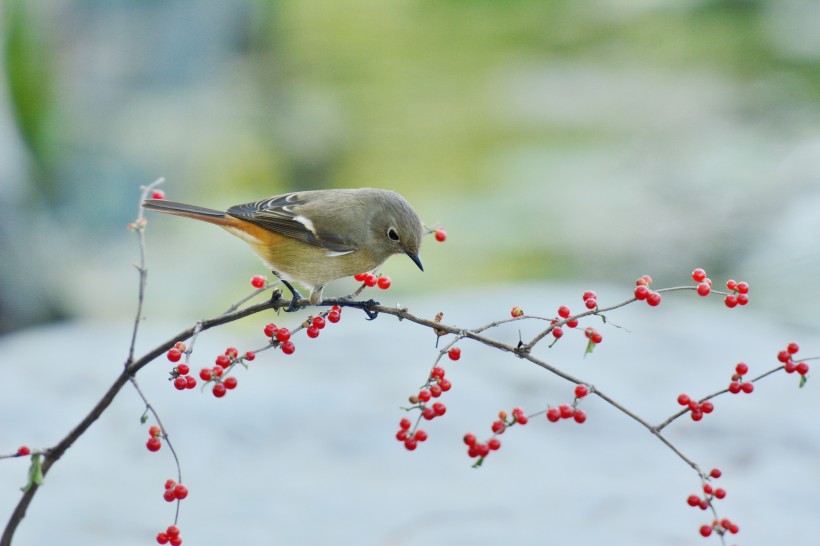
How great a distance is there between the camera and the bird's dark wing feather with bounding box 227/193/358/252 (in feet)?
8.68

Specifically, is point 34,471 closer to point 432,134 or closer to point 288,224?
point 288,224

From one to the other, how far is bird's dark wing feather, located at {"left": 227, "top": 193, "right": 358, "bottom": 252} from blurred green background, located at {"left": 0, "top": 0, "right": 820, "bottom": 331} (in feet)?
6.29

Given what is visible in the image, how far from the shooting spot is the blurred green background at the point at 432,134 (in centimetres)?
489

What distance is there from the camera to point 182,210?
239 centimetres

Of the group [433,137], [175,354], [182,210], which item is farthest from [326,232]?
[433,137]

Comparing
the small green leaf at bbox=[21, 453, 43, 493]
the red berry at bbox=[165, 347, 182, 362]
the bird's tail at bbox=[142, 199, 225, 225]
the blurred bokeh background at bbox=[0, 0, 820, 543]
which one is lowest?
the small green leaf at bbox=[21, 453, 43, 493]

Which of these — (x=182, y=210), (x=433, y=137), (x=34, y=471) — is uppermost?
(x=433, y=137)

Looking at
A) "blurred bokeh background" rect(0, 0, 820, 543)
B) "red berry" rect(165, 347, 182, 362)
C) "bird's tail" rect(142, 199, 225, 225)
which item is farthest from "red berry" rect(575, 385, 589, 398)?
"blurred bokeh background" rect(0, 0, 820, 543)

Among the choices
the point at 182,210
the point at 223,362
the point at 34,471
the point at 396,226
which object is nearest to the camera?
the point at 34,471

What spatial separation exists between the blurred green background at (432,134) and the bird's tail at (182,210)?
77.2 inches

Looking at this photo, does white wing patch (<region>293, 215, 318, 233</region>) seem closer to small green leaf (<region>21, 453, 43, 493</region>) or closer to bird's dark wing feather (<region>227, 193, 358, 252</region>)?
bird's dark wing feather (<region>227, 193, 358, 252</region>)

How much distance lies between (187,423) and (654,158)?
12.8 feet

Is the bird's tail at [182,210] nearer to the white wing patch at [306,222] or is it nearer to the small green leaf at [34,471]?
the white wing patch at [306,222]

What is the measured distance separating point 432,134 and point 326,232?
429 cm
